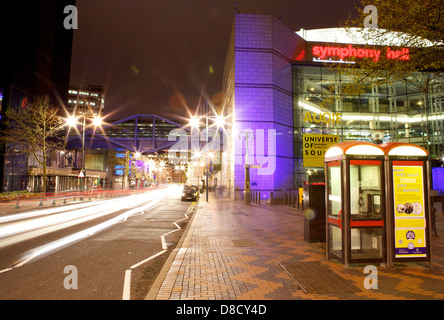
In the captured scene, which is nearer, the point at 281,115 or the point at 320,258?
the point at 320,258

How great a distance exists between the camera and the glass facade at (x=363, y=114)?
34.6m

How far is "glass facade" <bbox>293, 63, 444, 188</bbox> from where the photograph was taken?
3459 cm

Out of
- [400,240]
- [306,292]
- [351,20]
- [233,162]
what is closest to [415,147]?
[400,240]

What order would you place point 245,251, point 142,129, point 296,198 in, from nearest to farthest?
point 245,251 < point 296,198 < point 142,129

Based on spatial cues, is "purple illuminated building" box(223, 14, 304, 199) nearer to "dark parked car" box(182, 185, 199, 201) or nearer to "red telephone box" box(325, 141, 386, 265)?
"dark parked car" box(182, 185, 199, 201)

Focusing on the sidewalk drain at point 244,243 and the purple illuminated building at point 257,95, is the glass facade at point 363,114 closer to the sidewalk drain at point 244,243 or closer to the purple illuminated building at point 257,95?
the purple illuminated building at point 257,95

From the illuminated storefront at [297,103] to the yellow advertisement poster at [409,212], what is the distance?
2571 cm

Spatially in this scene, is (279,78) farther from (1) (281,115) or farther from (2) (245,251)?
(2) (245,251)

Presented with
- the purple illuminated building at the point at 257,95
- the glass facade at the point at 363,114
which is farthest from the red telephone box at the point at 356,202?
the glass facade at the point at 363,114

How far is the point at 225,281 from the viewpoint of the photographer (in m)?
5.00

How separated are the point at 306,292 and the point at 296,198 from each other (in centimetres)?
1685

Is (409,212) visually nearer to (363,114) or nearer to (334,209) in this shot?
(334,209)

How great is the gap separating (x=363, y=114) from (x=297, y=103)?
892 cm

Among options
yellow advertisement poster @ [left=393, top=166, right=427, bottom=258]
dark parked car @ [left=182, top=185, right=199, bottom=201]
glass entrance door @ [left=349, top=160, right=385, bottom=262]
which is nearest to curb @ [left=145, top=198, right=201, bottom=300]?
glass entrance door @ [left=349, top=160, right=385, bottom=262]
